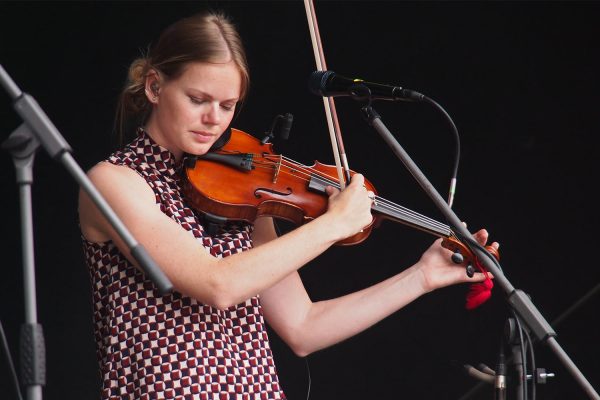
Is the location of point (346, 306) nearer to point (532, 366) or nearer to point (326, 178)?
point (326, 178)

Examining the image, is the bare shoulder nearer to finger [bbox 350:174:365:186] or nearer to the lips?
the lips

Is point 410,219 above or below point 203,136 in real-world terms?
below

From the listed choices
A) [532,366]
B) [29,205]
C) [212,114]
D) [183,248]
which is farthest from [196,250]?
[532,366]

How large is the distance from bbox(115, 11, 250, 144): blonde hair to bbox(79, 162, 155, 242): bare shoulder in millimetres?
208

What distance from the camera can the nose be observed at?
1772 millimetres

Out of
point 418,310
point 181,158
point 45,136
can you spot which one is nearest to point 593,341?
point 418,310

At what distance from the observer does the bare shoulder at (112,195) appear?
1.68 meters

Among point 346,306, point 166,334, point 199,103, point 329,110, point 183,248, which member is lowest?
point 346,306

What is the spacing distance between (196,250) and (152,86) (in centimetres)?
38

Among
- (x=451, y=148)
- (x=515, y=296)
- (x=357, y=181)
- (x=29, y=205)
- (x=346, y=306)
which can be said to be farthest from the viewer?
(x=451, y=148)

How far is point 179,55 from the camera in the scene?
180 centimetres

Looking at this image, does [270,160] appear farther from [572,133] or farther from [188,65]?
[572,133]

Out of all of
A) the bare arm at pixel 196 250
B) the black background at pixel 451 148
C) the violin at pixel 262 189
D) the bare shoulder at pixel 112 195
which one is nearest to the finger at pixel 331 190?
the violin at pixel 262 189

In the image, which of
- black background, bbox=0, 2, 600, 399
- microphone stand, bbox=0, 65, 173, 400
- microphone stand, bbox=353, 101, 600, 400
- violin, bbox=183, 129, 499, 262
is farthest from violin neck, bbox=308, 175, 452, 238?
black background, bbox=0, 2, 600, 399
